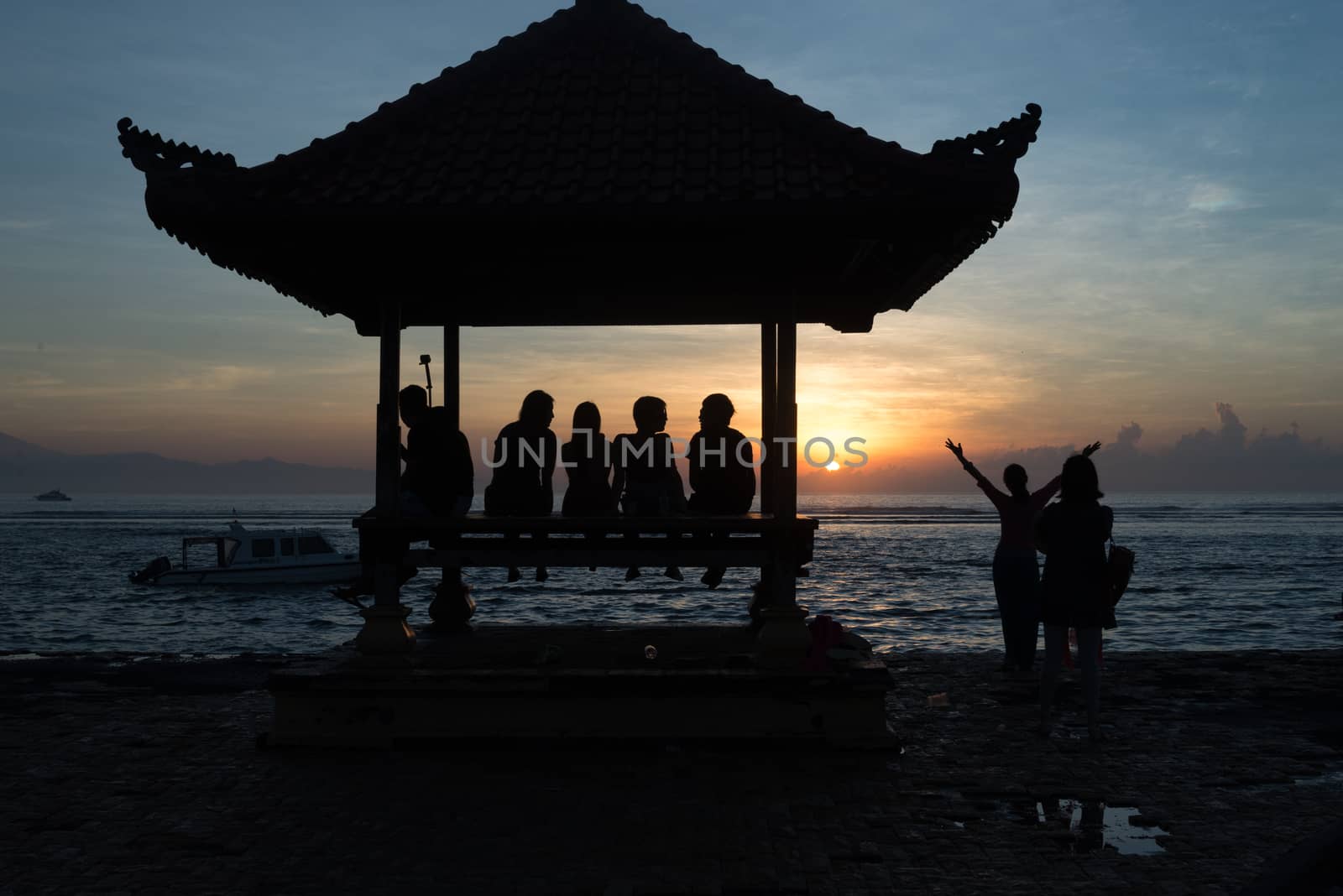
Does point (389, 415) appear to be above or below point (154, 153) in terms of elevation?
below

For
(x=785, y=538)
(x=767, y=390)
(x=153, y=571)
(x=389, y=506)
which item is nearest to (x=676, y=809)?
(x=785, y=538)

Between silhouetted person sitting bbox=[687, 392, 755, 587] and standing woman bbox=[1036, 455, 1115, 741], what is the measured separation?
258 centimetres

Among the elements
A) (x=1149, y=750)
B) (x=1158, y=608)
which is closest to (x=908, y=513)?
(x=1158, y=608)

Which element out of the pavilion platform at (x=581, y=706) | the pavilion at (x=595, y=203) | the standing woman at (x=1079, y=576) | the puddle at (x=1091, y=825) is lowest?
the puddle at (x=1091, y=825)

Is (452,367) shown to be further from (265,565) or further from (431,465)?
(265,565)

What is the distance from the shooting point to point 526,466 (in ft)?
30.3

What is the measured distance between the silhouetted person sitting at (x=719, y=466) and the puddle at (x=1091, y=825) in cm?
340

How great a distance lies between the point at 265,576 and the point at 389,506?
3950 centimetres

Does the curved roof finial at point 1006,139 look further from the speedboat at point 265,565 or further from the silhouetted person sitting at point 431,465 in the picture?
the speedboat at point 265,565

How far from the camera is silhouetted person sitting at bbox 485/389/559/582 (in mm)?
9164

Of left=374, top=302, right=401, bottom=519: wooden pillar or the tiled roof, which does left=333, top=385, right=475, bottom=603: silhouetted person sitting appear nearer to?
left=374, top=302, right=401, bottom=519: wooden pillar

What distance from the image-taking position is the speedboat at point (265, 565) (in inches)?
1780

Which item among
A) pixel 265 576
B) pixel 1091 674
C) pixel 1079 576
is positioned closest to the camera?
pixel 1079 576

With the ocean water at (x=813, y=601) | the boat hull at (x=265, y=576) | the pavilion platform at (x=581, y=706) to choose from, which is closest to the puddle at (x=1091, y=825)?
the pavilion platform at (x=581, y=706)
